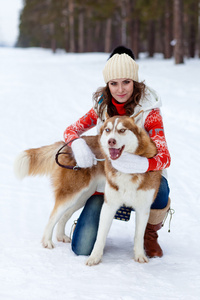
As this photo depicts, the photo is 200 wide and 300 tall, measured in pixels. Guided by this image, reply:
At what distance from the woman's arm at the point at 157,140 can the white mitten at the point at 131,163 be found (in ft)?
0.20

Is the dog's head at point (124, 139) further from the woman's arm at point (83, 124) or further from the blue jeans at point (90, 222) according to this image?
the woman's arm at point (83, 124)

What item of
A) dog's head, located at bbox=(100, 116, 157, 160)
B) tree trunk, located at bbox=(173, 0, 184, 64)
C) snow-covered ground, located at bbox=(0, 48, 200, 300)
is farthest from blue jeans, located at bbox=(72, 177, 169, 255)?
tree trunk, located at bbox=(173, 0, 184, 64)

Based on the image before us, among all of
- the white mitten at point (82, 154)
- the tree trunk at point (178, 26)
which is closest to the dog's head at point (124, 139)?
the white mitten at point (82, 154)

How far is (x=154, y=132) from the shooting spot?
280cm

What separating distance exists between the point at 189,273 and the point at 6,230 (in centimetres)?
157

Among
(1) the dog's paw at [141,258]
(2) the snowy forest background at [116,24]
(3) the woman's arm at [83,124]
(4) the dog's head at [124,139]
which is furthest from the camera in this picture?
(2) the snowy forest background at [116,24]

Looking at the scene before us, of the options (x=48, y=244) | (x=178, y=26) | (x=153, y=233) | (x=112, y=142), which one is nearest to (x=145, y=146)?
(x=112, y=142)

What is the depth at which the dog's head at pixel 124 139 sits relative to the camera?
2.45 meters

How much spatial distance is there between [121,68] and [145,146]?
0.64 meters

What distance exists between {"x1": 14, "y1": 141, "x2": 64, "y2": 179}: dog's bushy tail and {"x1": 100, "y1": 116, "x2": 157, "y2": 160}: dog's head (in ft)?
2.04

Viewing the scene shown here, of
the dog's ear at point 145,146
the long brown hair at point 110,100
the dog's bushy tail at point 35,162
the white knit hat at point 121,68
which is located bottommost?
the dog's bushy tail at point 35,162

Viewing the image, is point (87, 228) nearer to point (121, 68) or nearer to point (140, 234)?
point (140, 234)

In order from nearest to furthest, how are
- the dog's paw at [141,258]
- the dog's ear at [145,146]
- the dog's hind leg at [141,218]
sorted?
the dog's ear at [145,146] < the dog's hind leg at [141,218] < the dog's paw at [141,258]

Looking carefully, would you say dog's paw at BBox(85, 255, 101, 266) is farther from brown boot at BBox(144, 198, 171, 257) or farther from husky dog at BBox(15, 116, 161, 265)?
brown boot at BBox(144, 198, 171, 257)
